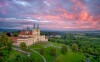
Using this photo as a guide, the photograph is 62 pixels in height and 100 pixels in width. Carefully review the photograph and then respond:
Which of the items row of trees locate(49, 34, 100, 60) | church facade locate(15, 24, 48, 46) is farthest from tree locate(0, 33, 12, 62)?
row of trees locate(49, 34, 100, 60)

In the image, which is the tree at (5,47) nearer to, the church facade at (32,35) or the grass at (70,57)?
the grass at (70,57)

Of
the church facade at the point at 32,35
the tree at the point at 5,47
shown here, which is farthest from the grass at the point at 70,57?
the tree at the point at 5,47

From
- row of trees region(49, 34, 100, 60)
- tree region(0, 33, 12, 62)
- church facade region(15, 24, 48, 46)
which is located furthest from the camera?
church facade region(15, 24, 48, 46)

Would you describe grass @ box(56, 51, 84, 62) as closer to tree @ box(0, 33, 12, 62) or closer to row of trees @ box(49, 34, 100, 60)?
row of trees @ box(49, 34, 100, 60)

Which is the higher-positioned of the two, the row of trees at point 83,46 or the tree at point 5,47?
the tree at point 5,47

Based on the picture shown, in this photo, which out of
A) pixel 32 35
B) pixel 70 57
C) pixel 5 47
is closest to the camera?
pixel 5 47

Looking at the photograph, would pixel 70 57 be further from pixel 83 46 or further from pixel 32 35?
pixel 83 46

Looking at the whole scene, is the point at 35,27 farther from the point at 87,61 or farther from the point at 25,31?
the point at 87,61

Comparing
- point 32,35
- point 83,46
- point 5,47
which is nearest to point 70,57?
point 32,35

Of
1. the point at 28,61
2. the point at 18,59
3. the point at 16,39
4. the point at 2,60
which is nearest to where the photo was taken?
the point at 2,60

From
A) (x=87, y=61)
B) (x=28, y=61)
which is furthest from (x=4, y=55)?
(x=87, y=61)

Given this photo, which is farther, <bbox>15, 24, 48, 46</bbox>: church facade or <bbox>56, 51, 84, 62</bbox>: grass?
<bbox>15, 24, 48, 46</bbox>: church facade
